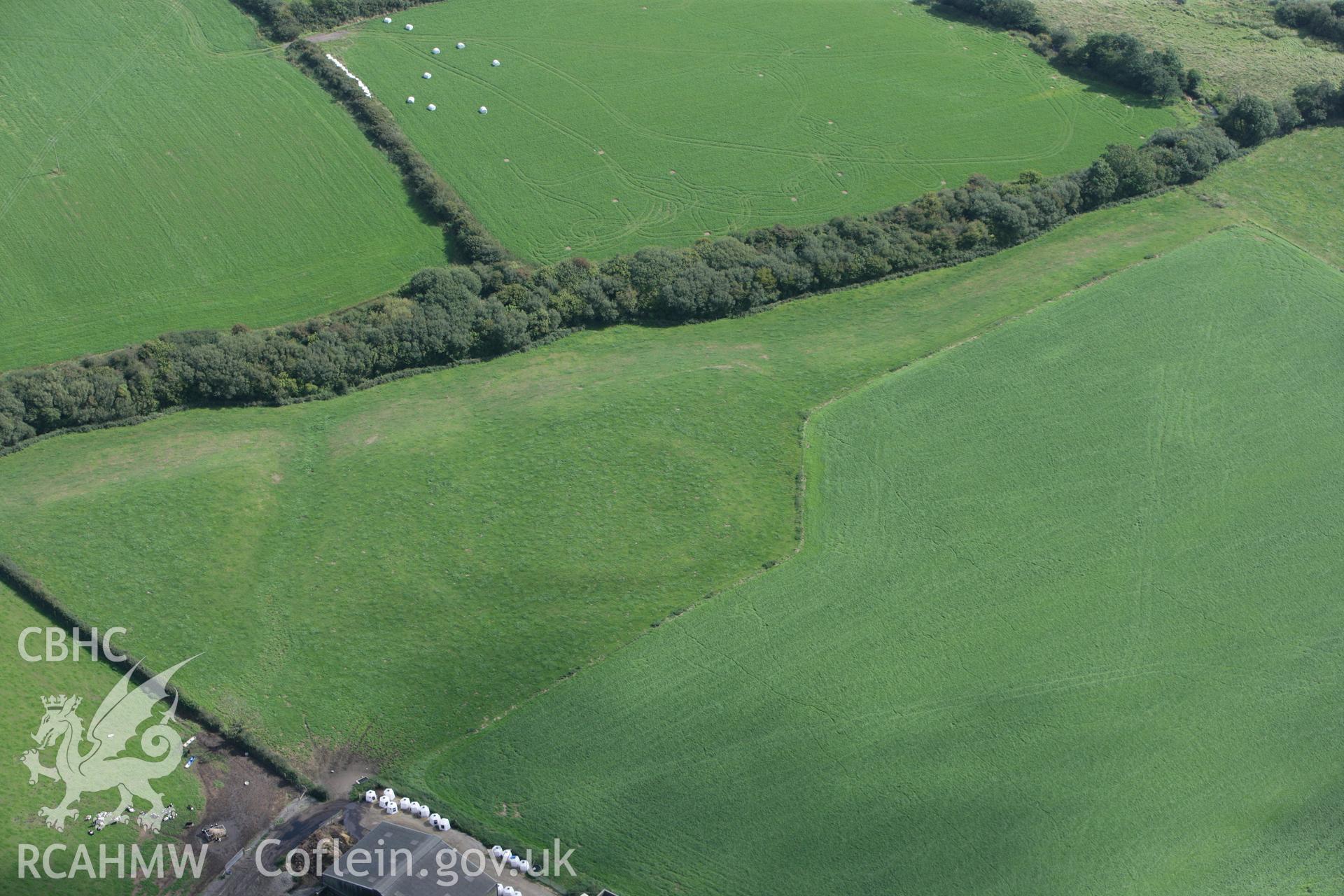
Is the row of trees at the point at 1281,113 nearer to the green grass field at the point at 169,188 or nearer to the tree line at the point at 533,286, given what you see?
the tree line at the point at 533,286

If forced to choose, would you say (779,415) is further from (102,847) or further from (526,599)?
(102,847)

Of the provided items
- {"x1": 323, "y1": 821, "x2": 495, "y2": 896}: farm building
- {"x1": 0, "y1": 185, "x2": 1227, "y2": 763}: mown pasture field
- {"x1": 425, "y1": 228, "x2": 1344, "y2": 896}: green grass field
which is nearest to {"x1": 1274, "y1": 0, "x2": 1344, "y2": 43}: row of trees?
{"x1": 425, "y1": 228, "x2": 1344, "y2": 896}: green grass field

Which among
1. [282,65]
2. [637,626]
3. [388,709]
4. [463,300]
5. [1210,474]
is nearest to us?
[388,709]

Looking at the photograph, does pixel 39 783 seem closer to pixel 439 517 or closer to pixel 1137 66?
pixel 439 517

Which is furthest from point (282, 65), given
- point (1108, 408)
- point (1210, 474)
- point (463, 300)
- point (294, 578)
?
point (1210, 474)

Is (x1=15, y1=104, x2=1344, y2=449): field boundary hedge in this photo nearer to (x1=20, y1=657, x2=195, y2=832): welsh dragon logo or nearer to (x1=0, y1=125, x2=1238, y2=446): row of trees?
(x1=0, y1=125, x2=1238, y2=446): row of trees

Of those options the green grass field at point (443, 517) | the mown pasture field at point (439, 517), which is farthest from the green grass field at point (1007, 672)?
the mown pasture field at point (439, 517)
